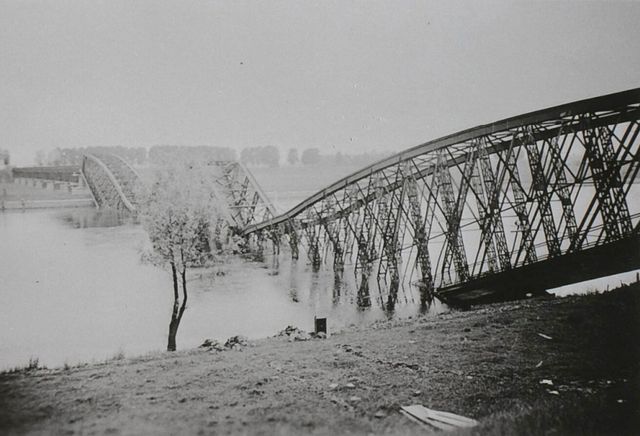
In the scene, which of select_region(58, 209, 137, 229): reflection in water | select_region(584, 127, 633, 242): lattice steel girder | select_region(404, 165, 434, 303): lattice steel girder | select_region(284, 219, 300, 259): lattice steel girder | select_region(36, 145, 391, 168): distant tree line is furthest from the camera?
select_region(284, 219, 300, 259): lattice steel girder

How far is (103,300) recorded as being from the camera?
8.70m

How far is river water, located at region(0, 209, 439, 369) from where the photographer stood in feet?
24.9

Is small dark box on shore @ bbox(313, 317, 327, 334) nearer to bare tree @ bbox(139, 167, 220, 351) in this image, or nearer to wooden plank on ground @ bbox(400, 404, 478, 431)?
bare tree @ bbox(139, 167, 220, 351)

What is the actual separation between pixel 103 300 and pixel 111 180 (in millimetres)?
3926

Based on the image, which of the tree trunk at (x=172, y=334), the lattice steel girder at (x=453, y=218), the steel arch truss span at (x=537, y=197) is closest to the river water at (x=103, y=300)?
the tree trunk at (x=172, y=334)

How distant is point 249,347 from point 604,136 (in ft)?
26.9

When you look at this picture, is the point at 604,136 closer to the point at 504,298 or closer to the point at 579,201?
the point at 504,298

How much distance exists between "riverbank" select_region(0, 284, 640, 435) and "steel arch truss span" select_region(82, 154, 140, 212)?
5.02 meters

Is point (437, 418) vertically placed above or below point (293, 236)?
below

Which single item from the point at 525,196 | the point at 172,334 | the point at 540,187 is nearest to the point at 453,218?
the point at 525,196

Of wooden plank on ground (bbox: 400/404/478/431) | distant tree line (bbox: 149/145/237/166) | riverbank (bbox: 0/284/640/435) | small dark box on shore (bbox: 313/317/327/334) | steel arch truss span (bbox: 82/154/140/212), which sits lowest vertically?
wooden plank on ground (bbox: 400/404/478/431)

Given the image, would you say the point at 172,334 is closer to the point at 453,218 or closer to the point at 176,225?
the point at 176,225

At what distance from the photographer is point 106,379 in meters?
6.23

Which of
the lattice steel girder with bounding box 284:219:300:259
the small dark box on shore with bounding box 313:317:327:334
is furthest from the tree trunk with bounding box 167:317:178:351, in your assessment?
the lattice steel girder with bounding box 284:219:300:259
